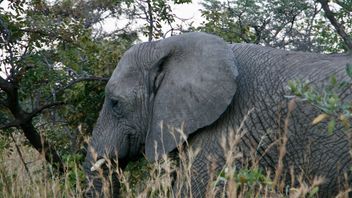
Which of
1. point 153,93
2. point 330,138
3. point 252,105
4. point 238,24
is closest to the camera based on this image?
point 330,138

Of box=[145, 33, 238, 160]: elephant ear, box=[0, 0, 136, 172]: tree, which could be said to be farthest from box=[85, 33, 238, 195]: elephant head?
box=[0, 0, 136, 172]: tree

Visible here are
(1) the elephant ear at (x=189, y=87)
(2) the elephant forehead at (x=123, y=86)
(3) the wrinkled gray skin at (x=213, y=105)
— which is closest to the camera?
(3) the wrinkled gray skin at (x=213, y=105)

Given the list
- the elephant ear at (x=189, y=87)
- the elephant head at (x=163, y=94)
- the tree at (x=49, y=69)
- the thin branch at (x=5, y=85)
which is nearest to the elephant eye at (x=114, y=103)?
the elephant head at (x=163, y=94)

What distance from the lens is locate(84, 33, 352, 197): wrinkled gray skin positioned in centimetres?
411

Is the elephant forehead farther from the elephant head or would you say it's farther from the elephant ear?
the elephant ear

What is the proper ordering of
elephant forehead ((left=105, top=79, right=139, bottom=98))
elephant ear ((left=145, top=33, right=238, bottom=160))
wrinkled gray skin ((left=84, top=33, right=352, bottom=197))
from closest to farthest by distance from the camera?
wrinkled gray skin ((left=84, top=33, right=352, bottom=197)) → elephant ear ((left=145, top=33, right=238, bottom=160)) → elephant forehead ((left=105, top=79, right=139, bottom=98))

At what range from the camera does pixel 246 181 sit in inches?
115

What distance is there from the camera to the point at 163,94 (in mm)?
4695

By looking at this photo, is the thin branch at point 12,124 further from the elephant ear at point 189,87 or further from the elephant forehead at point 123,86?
the elephant ear at point 189,87

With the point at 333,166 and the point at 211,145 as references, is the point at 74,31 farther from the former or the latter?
the point at 333,166

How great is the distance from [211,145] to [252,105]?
12.2 inches

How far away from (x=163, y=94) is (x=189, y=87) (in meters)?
0.19

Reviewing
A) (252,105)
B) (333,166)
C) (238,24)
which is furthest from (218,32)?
(333,166)

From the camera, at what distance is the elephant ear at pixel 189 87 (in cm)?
445
